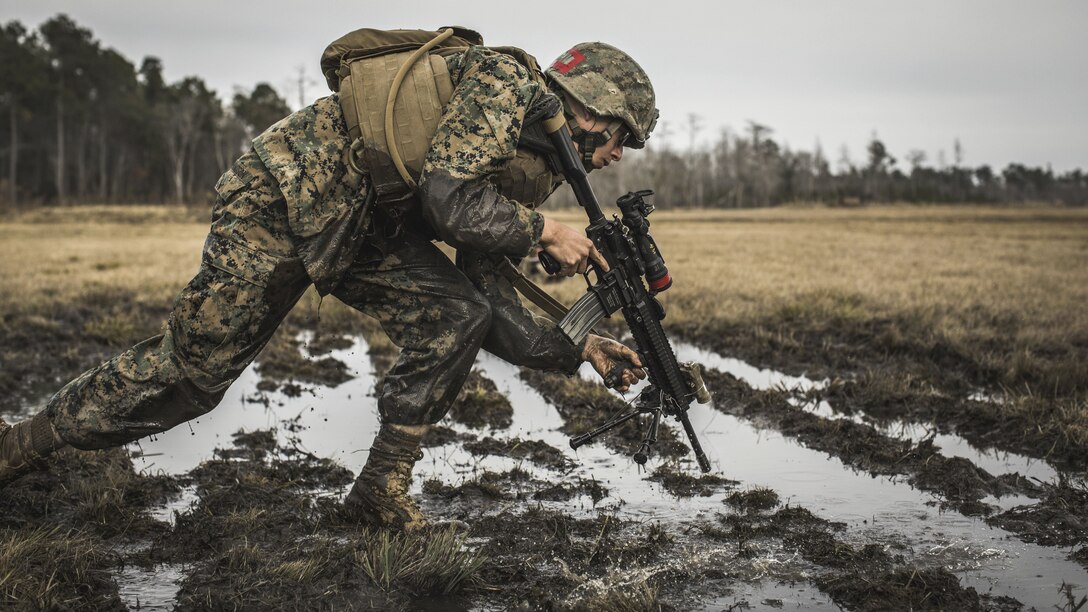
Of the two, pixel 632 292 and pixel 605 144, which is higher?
pixel 605 144

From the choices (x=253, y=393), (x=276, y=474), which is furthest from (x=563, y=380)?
(x=276, y=474)

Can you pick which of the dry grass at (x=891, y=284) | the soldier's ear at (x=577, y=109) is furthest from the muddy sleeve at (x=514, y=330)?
the dry grass at (x=891, y=284)

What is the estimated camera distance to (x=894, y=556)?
3.96m

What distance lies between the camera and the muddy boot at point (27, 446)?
13.4 feet

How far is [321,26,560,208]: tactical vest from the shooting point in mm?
3752

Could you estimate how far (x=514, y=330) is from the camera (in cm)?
455

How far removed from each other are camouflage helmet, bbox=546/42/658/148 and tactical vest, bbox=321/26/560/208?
0.61 ft

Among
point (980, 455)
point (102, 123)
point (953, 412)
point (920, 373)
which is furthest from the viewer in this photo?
point (102, 123)

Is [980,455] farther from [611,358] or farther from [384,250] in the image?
[384,250]

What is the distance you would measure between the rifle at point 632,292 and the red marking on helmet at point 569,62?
322 millimetres

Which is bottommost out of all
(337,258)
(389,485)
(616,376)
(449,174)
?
(389,485)

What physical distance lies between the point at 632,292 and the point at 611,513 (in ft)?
3.52

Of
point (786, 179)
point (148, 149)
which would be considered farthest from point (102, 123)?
point (786, 179)

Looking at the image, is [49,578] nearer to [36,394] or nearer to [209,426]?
[209,426]
